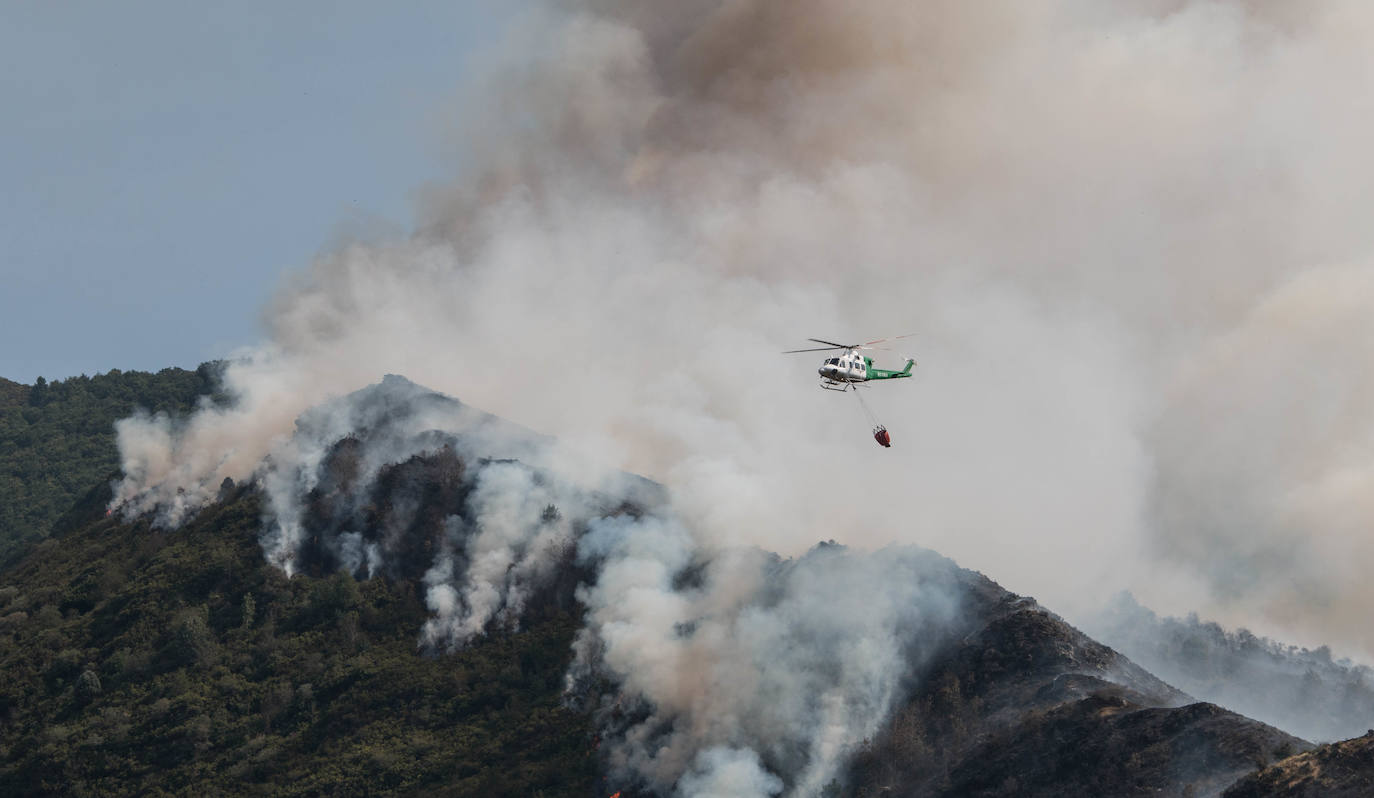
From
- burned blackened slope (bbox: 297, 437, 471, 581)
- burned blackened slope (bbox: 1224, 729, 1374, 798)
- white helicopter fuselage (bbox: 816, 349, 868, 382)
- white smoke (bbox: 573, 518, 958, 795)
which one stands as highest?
white helicopter fuselage (bbox: 816, 349, 868, 382)

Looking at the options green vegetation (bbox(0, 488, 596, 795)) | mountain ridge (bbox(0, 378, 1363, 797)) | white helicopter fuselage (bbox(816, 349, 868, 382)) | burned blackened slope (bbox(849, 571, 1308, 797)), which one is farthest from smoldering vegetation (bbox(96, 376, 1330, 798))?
white helicopter fuselage (bbox(816, 349, 868, 382))

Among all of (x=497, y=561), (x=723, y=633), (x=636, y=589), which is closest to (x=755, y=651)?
(x=723, y=633)

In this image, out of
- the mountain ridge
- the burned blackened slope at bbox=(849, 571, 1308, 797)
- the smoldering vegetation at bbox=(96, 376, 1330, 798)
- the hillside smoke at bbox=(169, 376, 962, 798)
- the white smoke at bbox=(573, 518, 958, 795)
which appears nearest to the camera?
the burned blackened slope at bbox=(849, 571, 1308, 797)

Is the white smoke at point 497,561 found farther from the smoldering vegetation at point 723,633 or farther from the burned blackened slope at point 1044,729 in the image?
the burned blackened slope at point 1044,729

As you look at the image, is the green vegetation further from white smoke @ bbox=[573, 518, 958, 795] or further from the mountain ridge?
white smoke @ bbox=[573, 518, 958, 795]

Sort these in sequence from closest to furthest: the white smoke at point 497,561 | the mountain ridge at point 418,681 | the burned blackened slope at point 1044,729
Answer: the burned blackened slope at point 1044,729 < the mountain ridge at point 418,681 < the white smoke at point 497,561

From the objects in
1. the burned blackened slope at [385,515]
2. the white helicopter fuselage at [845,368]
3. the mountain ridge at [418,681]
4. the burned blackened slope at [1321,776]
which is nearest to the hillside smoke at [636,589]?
the burned blackened slope at [385,515]

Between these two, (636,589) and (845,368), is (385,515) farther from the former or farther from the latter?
(845,368)
